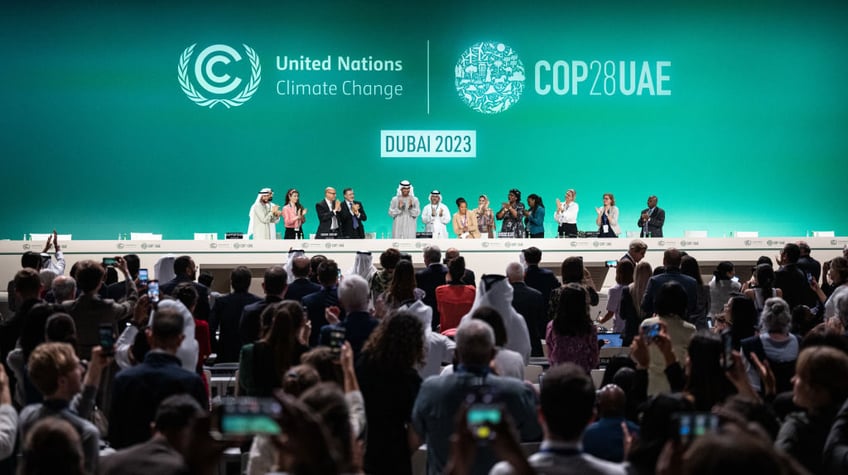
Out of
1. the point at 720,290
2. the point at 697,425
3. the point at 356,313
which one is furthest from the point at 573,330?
the point at 697,425

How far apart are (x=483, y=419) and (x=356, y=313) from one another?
2.58 metres

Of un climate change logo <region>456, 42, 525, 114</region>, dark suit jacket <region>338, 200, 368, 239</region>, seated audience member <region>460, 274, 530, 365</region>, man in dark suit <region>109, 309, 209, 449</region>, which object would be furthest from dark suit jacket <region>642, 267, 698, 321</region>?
un climate change logo <region>456, 42, 525, 114</region>

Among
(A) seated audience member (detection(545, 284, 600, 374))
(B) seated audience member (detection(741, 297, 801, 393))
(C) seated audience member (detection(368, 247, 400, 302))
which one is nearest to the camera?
(B) seated audience member (detection(741, 297, 801, 393))

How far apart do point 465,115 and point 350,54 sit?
2208mm

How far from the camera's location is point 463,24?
1600 centimetres

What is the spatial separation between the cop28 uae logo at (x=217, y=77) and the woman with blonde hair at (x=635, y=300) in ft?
35.1

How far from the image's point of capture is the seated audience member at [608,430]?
3215 mm

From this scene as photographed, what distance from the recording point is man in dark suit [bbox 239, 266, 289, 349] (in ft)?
16.5

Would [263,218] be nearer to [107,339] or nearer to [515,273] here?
[515,273]

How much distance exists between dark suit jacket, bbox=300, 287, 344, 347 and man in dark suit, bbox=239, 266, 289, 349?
335 millimetres

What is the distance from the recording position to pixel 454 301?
6.06 metres

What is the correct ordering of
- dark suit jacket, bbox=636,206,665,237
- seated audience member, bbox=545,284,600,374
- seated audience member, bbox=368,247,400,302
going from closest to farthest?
1. seated audience member, bbox=545,284,600,374
2. seated audience member, bbox=368,247,400,302
3. dark suit jacket, bbox=636,206,665,237

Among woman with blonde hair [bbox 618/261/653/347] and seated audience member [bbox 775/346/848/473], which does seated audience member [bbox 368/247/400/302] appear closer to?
woman with blonde hair [bbox 618/261/653/347]

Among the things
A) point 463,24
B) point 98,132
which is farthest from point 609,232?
point 98,132
